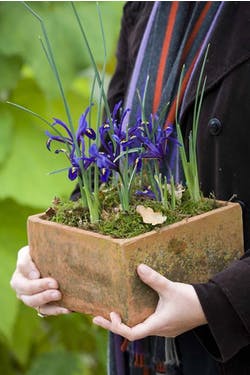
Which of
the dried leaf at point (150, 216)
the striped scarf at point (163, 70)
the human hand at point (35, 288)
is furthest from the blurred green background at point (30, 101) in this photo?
the dried leaf at point (150, 216)

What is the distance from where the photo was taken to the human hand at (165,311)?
0.83 metres

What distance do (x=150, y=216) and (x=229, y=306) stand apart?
14 centimetres

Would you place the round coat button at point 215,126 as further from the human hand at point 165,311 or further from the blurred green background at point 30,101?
the blurred green background at point 30,101

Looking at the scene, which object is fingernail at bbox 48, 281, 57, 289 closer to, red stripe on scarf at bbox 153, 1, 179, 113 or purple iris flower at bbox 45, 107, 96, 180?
purple iris flower at bbox 45, 107, 96, 180

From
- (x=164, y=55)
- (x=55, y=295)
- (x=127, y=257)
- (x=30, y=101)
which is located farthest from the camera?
(x=30, y=101)

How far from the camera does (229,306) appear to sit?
34.8 inches

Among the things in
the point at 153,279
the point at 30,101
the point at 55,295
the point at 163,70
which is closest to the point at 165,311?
the point at 153,279

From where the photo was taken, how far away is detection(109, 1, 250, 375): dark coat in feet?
2.87

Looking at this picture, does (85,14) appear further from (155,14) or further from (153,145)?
(153,145)

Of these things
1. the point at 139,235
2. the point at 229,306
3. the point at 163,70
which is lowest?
the point at 229,306

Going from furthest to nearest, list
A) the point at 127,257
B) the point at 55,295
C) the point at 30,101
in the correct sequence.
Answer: the point at 30,101, the point at 55,295, the point at 127,257

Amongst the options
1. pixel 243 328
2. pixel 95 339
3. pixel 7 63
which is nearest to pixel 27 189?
pixel 7 63

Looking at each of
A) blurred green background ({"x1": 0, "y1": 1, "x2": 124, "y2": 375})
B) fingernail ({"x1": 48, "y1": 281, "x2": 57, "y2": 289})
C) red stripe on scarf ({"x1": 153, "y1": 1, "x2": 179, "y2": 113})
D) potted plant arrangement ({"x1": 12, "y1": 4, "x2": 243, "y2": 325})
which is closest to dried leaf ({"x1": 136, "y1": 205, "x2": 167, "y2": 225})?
potted plant arrangement ({"x1": 12, "y1": 4, "x2": 243, "y2": 325})

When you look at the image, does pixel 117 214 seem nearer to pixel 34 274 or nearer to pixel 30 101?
pixel 34 274
